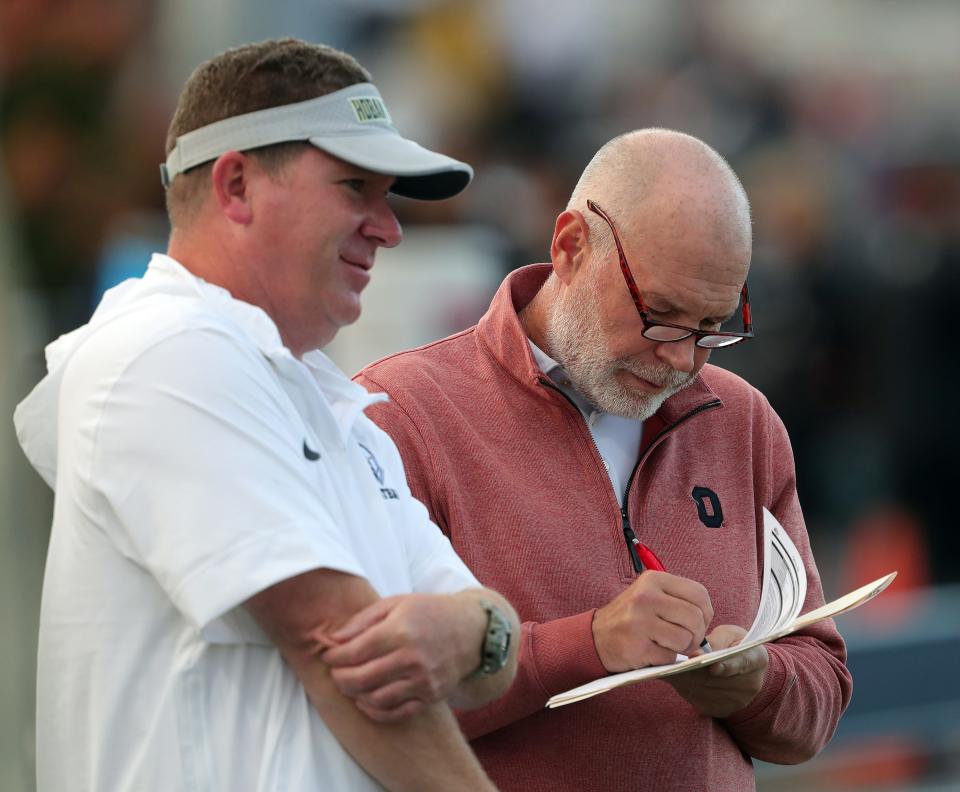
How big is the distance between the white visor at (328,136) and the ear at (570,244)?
30.0 inches

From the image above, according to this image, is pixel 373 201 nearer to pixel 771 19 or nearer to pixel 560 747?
pixel 560 747

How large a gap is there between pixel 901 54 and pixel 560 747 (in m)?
8.50

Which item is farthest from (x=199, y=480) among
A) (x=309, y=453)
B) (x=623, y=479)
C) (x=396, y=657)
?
(x=623, y=479)

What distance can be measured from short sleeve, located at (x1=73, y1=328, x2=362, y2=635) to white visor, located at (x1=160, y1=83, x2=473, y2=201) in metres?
0.32

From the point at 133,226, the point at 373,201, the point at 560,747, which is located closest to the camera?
the point at 373,201

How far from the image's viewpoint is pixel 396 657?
1925 millimetres

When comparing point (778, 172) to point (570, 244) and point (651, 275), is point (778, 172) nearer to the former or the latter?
point (570, 244)

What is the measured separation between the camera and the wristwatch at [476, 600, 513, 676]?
6.87 ft

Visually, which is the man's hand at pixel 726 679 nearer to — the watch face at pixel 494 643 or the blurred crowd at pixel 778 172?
the watch face at pixel 494 643

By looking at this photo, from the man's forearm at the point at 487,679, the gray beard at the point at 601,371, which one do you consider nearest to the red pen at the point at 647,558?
the gray beard at the point at 601,371

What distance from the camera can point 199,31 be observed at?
5355 mm

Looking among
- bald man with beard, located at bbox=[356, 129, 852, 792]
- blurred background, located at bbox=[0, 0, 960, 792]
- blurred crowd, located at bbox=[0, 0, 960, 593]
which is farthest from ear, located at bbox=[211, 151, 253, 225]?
blurred crowd, located at bbox=[0, 0, 960, 593]

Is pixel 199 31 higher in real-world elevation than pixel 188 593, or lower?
higher

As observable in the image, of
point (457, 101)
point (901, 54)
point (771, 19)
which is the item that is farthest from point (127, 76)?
point (901, 54)
